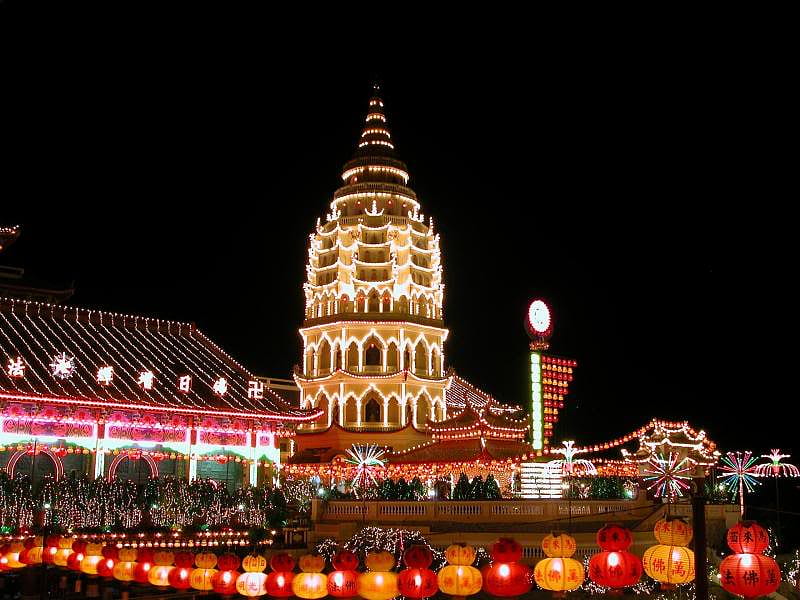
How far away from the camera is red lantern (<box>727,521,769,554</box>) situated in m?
14.7

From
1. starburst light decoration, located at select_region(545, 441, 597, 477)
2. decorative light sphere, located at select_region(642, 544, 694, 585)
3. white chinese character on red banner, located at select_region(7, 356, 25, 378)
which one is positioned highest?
white chinese character on red banner, located at select_region(7, 356, 25, 378)

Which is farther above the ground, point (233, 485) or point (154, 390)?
point (154, 390)

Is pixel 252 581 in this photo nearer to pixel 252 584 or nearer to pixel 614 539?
pixel 252 584

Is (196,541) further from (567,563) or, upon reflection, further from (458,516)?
(567,563)

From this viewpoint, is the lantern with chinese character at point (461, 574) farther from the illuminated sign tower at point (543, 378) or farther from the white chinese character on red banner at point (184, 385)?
the white chinese character on red banner at point (184, 385)

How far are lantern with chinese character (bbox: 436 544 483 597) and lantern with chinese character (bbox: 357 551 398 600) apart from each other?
1.01m

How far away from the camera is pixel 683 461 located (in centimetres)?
4938

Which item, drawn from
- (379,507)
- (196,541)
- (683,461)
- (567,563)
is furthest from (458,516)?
(683,461)

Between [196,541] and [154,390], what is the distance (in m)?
8.41

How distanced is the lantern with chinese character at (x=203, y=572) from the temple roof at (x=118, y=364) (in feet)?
52.9

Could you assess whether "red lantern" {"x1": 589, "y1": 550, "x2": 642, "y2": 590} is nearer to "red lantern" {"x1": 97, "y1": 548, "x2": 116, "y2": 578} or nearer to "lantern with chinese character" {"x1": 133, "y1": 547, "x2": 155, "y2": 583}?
"lantern with chinese character" {"x1": 133, "y1": 547, "x2": 155, "y2": 583}

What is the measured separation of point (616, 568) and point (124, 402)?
73.1 feet

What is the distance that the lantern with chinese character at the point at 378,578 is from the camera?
16922mm

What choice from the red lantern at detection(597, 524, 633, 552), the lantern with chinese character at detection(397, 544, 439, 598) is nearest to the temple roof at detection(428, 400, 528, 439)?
the lantern with chinese character at detection(397, 544, 439, 598)
